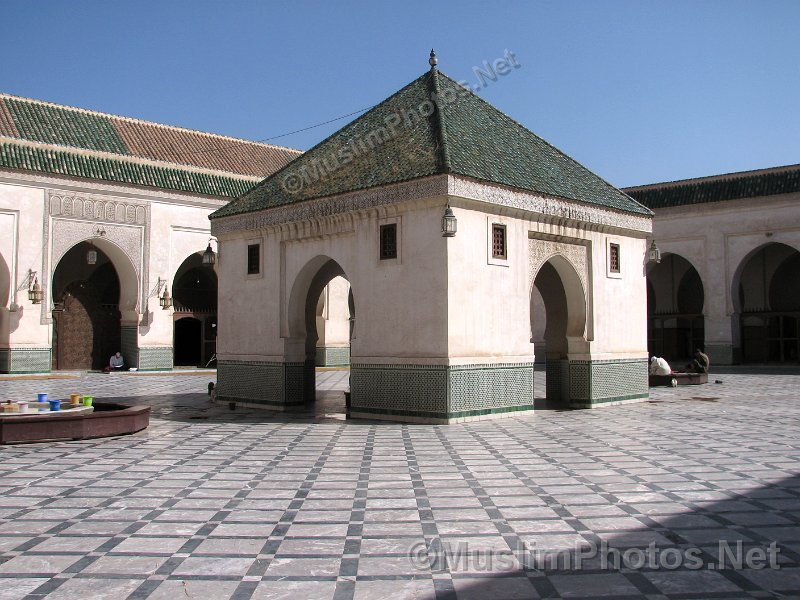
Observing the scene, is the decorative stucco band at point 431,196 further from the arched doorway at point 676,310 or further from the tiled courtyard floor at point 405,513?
the arched doorway at point 676,310

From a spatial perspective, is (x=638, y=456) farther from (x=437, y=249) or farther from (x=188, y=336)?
(x=188, y=336)

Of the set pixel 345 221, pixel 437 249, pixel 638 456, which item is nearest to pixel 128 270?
pixel 345 221

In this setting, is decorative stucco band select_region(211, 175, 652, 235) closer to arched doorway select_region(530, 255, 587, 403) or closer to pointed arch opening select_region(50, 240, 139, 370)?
arched doorway select_region(530, 255, 587, 403)

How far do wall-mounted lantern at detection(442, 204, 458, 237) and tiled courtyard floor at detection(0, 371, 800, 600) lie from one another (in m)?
2.04

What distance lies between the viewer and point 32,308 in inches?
639

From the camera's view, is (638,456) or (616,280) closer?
(638,456)

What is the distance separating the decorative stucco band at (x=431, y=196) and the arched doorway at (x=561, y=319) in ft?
Answer: 2.45

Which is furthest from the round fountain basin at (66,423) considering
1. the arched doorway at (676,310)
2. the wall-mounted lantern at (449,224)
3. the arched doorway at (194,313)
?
the arched doorway at (676,310)

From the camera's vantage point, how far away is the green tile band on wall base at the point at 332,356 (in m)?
20.1

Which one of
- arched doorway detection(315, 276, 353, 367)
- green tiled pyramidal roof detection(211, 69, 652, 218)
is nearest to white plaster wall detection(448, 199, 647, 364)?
green tiled pyramidal roof detection(211, 69, 652, 218)

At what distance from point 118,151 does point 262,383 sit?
10.7 m

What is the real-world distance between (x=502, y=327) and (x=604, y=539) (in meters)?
5.06

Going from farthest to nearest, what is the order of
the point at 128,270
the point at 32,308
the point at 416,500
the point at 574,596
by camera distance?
the point at 128,270, the point at 32,308, the point at 416,500, the point at 574,596

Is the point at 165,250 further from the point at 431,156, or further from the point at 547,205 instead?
the point at 547,205
